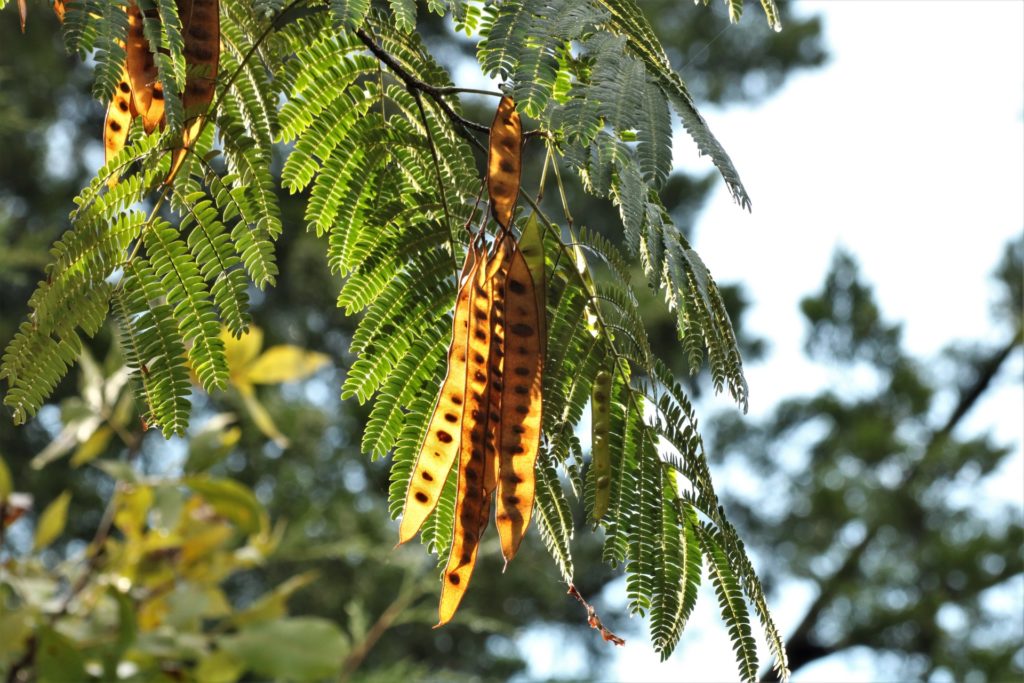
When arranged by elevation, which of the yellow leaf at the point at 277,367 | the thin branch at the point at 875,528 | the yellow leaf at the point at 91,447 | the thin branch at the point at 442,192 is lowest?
the thin branch at the point at 442,192

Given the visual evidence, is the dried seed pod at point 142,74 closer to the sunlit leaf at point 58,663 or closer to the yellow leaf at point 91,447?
the sunlit leaf at point 58,663

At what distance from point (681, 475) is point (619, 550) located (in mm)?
131

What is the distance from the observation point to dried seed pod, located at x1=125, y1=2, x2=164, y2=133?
45.7 inches

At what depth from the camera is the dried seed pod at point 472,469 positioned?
996 millimetres

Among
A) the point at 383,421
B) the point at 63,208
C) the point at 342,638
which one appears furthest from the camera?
the point at 63,208

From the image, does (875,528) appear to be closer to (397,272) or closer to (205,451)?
(205,451)

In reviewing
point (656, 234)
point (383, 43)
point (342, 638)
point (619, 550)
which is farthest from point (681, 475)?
point (342, 638)

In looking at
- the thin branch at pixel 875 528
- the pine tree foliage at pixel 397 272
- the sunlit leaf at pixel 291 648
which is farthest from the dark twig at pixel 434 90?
the thin branch at pixel 875 528

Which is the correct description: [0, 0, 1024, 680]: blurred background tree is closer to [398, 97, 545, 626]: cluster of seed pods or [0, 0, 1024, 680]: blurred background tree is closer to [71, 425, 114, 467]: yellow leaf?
[71, 425, 114, 467]: yellow leaf

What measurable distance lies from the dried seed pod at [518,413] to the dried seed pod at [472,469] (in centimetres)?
2

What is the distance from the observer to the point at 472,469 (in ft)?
3.30

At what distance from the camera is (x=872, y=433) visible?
1072cm

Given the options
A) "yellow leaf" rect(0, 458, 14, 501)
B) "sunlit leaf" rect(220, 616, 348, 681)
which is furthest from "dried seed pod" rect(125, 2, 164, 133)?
"yellow leaf" rect(0, 458, 14, 501)

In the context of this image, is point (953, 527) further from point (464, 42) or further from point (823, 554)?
point (464, 42)
